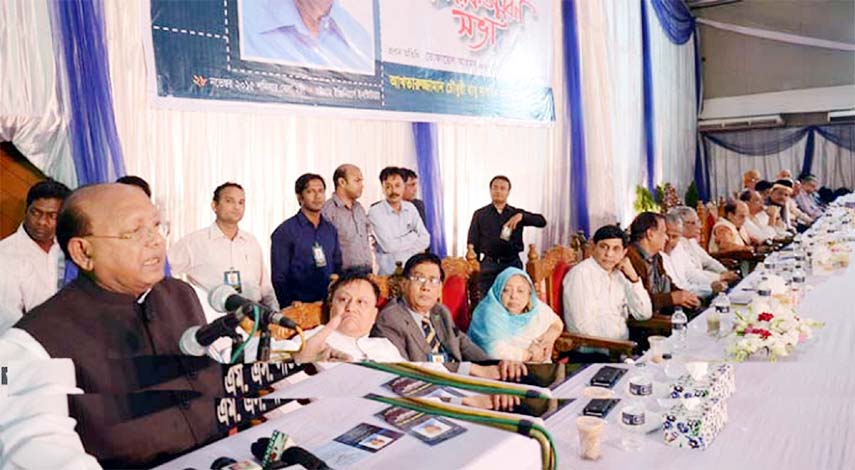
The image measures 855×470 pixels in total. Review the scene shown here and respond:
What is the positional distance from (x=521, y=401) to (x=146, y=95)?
2571mm

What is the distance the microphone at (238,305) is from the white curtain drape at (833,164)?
33.8ft

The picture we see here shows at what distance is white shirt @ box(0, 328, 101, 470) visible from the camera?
797mm

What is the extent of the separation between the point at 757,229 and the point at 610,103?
79.8 inches

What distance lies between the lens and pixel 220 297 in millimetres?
997

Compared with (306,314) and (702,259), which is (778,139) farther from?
(306,314)

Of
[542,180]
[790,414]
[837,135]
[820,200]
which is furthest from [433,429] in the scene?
[837,135]

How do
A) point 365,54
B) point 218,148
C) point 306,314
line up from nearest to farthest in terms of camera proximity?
1. point 306,314
2. point 218,148
3. point 365,54

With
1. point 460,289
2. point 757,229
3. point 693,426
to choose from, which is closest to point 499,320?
point 460,289

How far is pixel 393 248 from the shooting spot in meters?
3.65

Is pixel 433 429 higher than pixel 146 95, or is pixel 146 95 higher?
pixel 146 95

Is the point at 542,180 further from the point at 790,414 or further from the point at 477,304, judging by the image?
the point at 790,414

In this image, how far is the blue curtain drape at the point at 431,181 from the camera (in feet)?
14.7

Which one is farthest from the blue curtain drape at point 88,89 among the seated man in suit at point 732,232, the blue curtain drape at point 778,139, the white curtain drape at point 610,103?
the blue curtain drape at point 778,139

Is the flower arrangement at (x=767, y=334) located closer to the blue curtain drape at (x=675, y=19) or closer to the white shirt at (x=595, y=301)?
the white shirt at (x=595, y=301)
